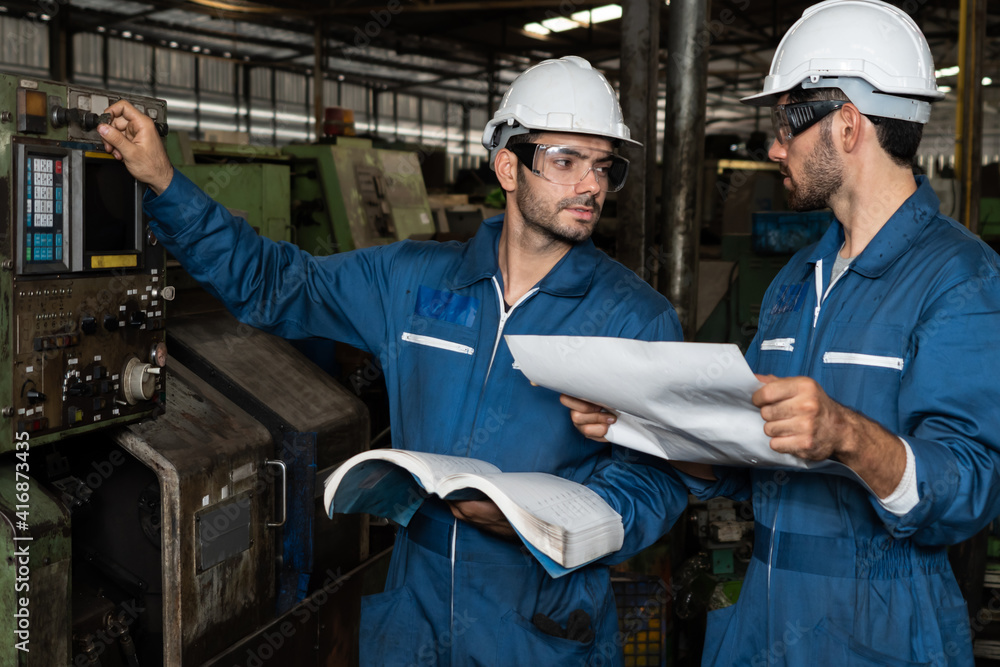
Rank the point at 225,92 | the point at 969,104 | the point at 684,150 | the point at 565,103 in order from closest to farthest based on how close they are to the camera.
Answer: the point at 565,103 < the point at 684,150 < the point at 969,104 < the point at 225,92

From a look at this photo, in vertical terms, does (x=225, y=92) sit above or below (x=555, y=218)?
above

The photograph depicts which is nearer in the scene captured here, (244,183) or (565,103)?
(565,103)

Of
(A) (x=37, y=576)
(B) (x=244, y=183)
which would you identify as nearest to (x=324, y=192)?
(B) (x=244, y=183)

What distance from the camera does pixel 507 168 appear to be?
180cm

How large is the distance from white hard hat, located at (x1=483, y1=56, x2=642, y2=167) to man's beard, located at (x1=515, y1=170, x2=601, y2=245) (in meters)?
0.13

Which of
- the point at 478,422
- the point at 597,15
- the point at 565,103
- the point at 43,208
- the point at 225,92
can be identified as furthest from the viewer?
the point at 225,92

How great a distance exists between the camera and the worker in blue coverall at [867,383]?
1.13 m

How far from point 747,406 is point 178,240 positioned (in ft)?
3.57

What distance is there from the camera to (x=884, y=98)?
4.58ft

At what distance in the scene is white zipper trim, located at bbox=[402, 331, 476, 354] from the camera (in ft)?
5.43

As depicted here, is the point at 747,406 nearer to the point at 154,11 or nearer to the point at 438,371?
the point at 438,371

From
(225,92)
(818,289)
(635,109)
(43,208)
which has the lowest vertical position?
(818,289)

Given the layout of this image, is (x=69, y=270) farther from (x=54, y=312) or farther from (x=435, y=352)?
(x=435, y=352)

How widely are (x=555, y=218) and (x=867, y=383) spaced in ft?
2.20
